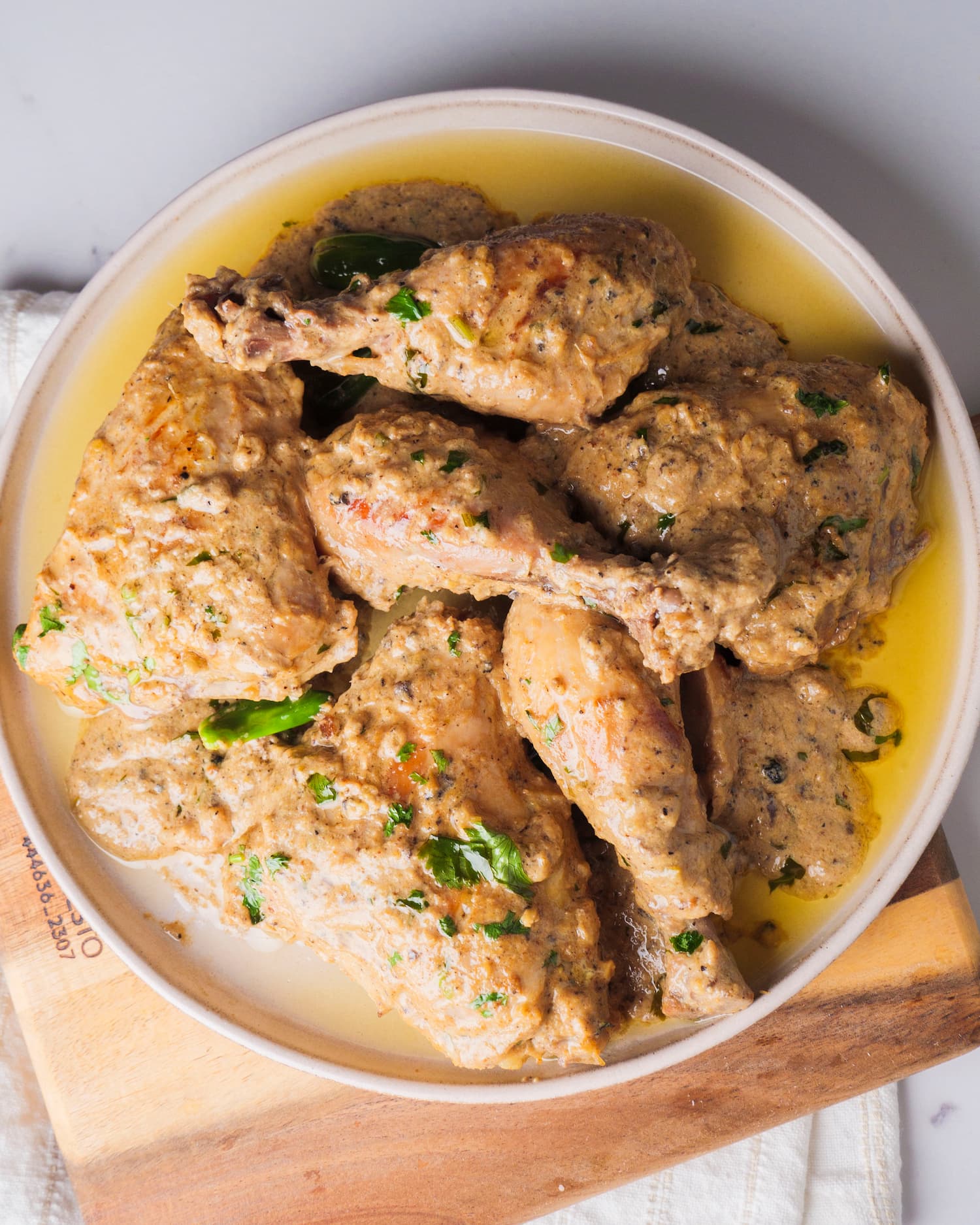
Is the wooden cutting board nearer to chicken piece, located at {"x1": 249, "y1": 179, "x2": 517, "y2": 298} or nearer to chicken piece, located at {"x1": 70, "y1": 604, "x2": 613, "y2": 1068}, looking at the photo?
chicken piece, located at {"x1": 70, "y1": 604, "x2": 613, "y2": 1068}

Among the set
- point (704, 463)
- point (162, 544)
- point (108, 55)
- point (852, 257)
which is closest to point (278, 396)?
point (162, 544)

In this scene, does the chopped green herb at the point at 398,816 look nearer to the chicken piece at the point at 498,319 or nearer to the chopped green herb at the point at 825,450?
the chicken piece at the point at 498,319

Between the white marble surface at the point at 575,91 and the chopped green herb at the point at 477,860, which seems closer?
the chopped green herb at the point at 477,860

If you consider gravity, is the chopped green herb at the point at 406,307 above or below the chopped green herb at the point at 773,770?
above

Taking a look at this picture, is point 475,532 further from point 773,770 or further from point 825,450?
point 773,770

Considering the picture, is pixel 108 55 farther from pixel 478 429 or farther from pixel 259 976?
pixel 259 976

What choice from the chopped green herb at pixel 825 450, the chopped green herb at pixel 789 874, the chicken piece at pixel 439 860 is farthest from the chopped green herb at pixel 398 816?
the chopped green herb at pixel 825 450

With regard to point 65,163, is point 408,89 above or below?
above
